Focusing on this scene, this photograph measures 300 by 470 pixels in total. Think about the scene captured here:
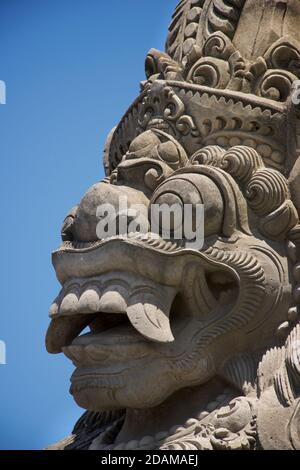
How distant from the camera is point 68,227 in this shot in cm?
681

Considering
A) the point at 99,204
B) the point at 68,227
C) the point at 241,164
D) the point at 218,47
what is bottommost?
the point at 68,227

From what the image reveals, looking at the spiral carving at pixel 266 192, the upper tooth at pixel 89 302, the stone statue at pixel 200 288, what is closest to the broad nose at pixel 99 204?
the stone statue at pixel 200 288

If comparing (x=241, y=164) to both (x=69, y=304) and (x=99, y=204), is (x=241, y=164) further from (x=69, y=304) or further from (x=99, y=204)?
(x=69, y=304)

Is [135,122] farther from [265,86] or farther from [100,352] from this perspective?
[100,352]

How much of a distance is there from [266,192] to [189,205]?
1.42 feet

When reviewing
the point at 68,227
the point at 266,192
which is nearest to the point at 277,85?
the point at 266,192

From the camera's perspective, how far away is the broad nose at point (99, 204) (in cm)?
652

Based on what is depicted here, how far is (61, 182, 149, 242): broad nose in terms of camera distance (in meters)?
6.52

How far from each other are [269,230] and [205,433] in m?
1.15

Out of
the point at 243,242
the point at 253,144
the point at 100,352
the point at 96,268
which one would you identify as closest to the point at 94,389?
the point at 100,352

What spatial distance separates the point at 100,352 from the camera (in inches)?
253

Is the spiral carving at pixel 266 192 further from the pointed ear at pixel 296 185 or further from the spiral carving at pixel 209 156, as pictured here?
the spiral carving at pixel 209 156

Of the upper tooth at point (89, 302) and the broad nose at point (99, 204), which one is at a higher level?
the broad nose at point (99, 204)

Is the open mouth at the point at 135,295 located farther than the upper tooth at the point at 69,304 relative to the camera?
No
